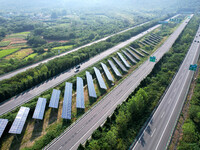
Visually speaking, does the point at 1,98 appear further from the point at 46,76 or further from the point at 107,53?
the point at 107,53

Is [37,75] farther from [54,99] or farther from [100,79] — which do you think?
[100,79]

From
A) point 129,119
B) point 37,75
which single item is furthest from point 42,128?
point 37,75

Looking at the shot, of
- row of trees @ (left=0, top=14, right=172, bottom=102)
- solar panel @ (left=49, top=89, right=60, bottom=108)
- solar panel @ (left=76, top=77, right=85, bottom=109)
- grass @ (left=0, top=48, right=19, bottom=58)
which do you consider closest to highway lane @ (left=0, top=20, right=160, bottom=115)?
row of trees @ (left=0, top=14, right=172, bottom=102)

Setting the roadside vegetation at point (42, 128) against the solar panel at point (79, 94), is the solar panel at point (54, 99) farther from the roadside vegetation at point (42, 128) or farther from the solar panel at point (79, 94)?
the solar panel at point (79, 94)

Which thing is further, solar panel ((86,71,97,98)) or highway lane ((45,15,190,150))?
solar panel ((86,71,97,98))

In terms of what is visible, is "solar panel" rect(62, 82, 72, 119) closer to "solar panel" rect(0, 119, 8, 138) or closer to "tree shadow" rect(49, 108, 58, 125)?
"tree shadow" rect(49, 108, 58, 125)

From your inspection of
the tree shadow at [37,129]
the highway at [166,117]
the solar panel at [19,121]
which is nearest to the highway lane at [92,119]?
the tree shadow at [37,129]
